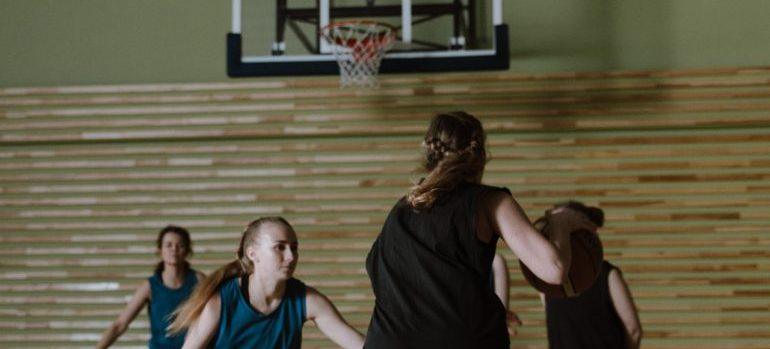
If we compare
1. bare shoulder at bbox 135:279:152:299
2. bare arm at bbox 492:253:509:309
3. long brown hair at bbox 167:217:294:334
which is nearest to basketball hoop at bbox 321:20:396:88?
bare arm at bbox 492:253:509:309

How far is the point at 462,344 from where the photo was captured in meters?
2.50

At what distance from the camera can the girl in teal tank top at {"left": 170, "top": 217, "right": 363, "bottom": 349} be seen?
333 cm

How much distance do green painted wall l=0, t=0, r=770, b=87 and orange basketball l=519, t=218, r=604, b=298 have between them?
4.50 meters

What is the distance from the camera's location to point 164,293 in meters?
5.80

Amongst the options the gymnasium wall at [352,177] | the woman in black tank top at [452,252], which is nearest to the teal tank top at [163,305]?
the gymnasium wall at [352,177]

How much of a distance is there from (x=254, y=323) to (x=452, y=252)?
3.71 ft

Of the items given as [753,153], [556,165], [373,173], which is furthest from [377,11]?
[753,153]

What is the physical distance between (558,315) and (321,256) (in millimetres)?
3300

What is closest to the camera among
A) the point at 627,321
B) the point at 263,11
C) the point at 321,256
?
the point at 627,321

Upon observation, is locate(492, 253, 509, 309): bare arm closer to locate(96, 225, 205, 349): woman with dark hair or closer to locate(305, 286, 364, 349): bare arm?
locate(96, 225, 205, 349): woman with dark hair

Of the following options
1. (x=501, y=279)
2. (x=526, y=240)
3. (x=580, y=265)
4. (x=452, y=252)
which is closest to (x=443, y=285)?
(x=452, y=252)

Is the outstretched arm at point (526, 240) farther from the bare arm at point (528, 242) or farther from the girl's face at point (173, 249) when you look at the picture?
the girl's face at point (173, 249)

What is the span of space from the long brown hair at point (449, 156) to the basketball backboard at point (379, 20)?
367 centimetres

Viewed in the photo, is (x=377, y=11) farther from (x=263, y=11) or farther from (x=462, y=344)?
(x=462, y=344)
